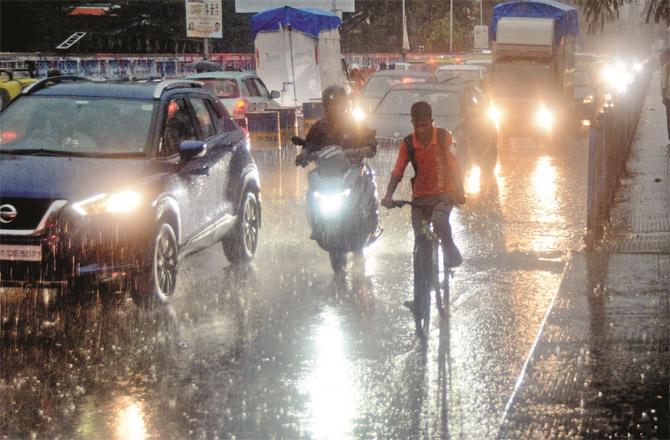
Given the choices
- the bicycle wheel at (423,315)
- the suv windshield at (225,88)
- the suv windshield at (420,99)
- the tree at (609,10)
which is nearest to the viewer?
the bicycle wheel at (423,315)

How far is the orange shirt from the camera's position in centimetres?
884

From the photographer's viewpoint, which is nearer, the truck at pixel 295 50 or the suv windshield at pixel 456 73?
the suv windshield at pixel 456 73

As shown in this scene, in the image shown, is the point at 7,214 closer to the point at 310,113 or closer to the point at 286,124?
the point at 286,124

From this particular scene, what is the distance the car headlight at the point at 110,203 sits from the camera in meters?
8.89

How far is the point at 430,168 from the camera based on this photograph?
887 centimetres

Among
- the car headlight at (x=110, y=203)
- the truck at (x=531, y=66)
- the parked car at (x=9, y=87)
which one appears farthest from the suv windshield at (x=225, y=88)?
the car headlight at (x=110, y=203)

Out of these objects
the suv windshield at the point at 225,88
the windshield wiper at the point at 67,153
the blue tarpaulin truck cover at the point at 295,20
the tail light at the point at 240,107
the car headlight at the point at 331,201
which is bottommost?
the tail light at the point at 240,107

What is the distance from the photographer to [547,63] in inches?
1309

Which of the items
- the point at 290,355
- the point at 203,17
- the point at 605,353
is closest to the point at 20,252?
the point at 290,355

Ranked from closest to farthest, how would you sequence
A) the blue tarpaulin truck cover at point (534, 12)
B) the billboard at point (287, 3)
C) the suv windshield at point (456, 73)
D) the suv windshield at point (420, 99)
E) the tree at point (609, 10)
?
the tree at point (609, 10) < the suv windshield at point (420, 99) < the suv windshield at point (456, 73) < the blue tarpaulin truck cover at point (534, 12) < the billboard at point (287, 3)

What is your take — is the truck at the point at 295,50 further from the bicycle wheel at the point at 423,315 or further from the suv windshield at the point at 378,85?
the bicycle wheel at the point at 423,315

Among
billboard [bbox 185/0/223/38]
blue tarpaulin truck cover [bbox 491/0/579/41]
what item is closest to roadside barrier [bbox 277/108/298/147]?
billboard [bbox 185/0/223/38]

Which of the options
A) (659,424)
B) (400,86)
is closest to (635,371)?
(659,424)

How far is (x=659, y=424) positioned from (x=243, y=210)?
6153 millimetres
